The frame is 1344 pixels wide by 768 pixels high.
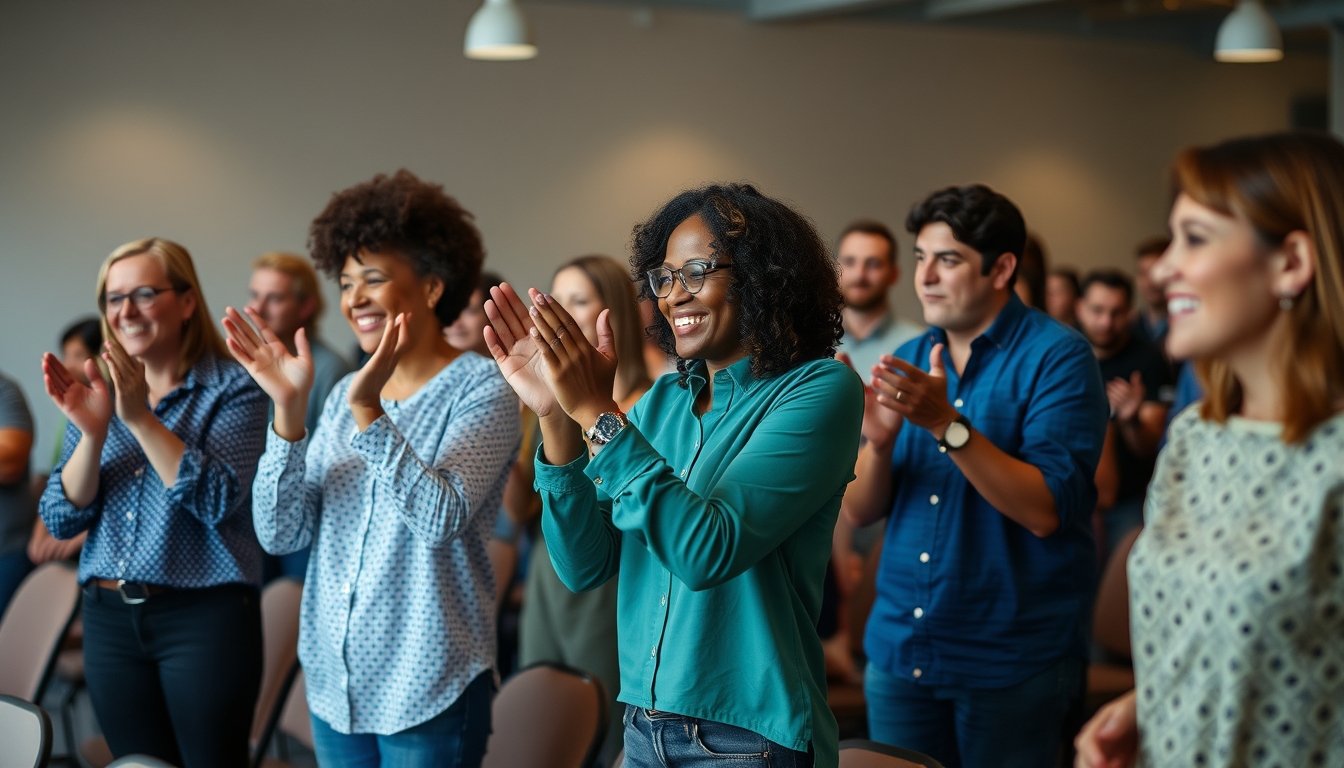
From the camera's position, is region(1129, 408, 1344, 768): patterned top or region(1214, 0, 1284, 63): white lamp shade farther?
region(1214, 0, 1284, 63): white lamp shade

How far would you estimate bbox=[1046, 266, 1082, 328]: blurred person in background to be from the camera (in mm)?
6188

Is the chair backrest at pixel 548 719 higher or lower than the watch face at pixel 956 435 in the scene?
lower

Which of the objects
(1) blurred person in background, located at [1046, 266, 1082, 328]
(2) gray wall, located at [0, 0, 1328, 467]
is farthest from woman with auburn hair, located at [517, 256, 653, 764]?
(2) gray wall, located at [0, 0, 1328, 467]

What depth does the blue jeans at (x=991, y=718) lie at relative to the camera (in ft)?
7.48

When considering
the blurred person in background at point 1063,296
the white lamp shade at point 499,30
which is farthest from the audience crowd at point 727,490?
the blurred person in background at point 1063,296

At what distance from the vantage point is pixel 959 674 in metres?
2.30

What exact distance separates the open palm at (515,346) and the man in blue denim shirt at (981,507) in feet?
2.38

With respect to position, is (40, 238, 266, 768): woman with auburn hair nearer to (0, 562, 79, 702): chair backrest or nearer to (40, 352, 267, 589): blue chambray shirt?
(40, 352, 267, 589): blue chambray shirt

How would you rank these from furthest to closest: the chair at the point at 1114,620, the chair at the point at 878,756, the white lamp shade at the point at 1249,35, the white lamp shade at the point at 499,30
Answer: the white lamp shade at the point at 1249,35, the white lamp shade at the point at 499,30, the chair at the point at 1114,620, the chair at the point at 878,756

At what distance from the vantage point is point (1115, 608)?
367cm

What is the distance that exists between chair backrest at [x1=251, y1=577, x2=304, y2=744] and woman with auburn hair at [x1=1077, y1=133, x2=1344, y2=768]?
7.29 feet

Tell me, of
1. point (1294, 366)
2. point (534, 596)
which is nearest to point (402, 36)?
point (534, 596)

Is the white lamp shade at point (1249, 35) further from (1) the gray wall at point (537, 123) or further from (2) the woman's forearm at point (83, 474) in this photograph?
(2) the woman's forearm at point (83, 474)

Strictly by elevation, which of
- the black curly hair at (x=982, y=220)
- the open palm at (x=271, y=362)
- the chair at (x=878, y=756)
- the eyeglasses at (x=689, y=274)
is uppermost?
the black curly hair at (x=982, y=220)
